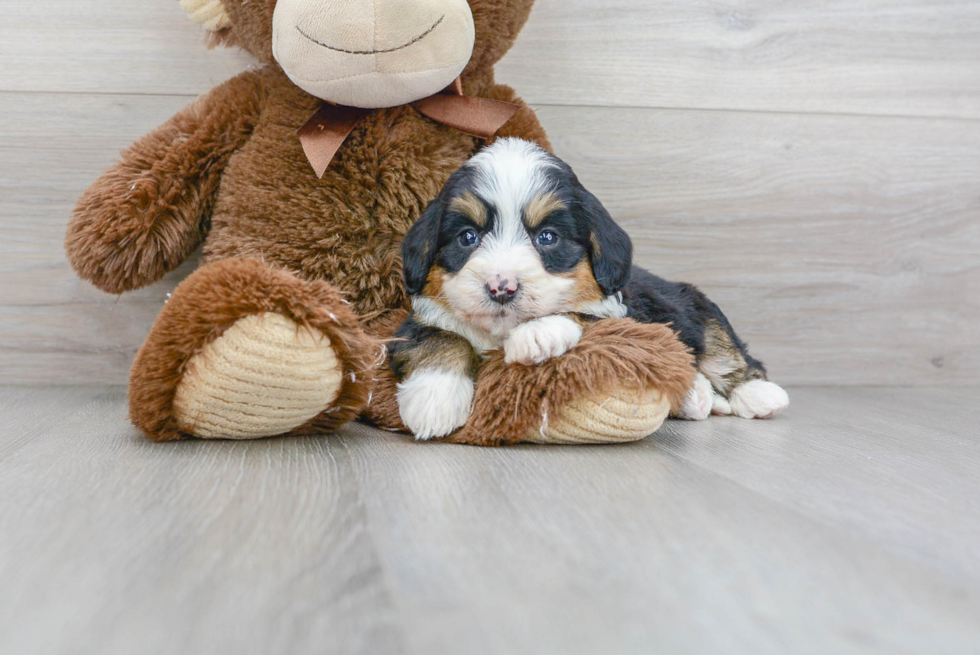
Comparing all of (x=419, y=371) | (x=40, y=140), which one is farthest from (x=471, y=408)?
(x=40, y=140)

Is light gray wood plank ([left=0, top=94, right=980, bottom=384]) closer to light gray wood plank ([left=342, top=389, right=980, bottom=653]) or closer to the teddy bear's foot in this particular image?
the teddy bear's foot

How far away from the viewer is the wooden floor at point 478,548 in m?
0.68

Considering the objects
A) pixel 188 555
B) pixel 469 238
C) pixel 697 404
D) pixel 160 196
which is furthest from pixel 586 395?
pixel 160 196

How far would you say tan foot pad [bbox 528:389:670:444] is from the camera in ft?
4.33

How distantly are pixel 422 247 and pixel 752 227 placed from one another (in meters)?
1.17

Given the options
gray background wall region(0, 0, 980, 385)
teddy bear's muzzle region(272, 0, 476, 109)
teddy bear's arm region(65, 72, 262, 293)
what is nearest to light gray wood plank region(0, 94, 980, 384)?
gray background wall region(0, 0, 980, 385)

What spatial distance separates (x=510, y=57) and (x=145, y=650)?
1746 millimetres

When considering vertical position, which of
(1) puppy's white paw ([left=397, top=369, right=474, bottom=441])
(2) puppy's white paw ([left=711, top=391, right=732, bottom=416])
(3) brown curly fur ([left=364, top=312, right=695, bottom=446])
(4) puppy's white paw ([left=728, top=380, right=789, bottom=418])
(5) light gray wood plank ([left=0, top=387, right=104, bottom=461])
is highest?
(3) brown curly fur ([left=364, top=312, right=695, bottom=446])

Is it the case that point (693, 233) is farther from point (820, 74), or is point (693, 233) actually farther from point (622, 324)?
point (622, 324)

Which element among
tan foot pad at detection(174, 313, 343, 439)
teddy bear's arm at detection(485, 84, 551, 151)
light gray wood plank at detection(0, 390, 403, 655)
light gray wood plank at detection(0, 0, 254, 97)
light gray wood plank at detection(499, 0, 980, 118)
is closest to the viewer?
light gray wood plank at detection(0, 390, 403, 655)

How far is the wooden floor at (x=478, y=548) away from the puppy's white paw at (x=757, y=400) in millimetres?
335

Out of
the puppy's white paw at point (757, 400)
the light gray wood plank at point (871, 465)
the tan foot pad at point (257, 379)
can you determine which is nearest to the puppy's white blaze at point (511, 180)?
the tan foot pad at point (257, 379)

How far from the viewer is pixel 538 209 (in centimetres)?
135

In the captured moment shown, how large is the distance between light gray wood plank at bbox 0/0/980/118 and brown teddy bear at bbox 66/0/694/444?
33 centimetres
